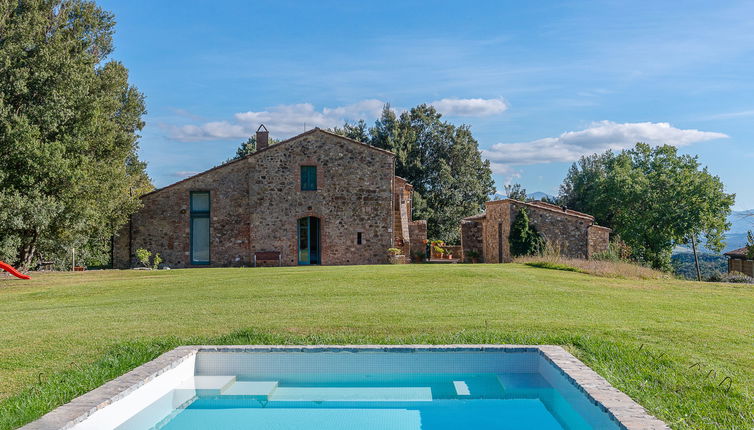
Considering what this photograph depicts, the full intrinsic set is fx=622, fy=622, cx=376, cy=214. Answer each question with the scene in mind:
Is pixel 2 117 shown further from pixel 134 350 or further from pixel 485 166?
pixel 485 166

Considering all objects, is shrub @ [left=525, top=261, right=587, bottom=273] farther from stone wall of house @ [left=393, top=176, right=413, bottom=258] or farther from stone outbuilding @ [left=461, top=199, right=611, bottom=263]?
stone wall of house @ [left=393, top=176, right=413, bottom=258]

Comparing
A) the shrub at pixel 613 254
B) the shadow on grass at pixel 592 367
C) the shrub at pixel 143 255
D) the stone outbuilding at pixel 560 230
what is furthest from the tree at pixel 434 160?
the shadow on grass at pixel 592 367

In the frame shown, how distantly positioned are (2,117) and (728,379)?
62.4 feet

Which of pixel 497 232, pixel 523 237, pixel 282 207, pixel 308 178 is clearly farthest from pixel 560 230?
pixel 282 207

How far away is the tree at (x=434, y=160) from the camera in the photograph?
1591 inches

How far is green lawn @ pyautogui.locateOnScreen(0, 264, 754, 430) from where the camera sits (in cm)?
600

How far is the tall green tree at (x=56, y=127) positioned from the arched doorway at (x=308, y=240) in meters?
7.06

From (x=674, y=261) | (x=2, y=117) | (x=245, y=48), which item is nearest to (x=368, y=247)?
(x=245, y=48)

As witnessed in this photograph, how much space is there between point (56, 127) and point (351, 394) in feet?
53.6

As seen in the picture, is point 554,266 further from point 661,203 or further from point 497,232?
point 661,203

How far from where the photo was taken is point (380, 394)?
697 cm

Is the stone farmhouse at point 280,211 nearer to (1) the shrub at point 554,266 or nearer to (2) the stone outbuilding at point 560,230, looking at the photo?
(2) the stone outbuilding at point 560,230

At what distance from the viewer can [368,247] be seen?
25.6 metres

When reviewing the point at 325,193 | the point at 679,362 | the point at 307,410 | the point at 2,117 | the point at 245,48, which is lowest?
the point at 307,410
